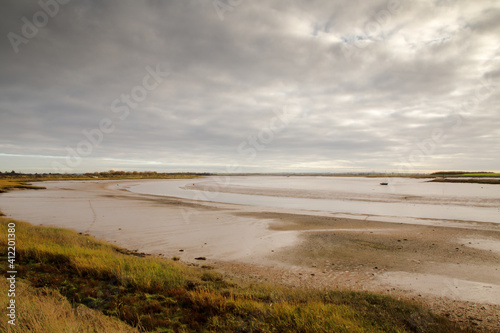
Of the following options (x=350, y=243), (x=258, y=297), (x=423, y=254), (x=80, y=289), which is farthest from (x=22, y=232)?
(x=423, y=254)

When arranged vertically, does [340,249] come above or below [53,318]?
below

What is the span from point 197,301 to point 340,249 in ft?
28.2

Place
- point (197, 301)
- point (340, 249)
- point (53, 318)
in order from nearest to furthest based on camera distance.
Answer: point (53, 318) → point (197, 301) → point (340, 249)

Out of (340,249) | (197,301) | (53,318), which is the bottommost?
(340,249)

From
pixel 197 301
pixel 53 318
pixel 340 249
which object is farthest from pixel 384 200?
pixel 53 318

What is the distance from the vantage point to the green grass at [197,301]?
5457 millimetres

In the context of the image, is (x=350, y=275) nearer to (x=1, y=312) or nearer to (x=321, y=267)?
(x=321, y=267)

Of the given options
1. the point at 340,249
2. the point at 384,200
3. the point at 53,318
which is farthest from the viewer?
the point at 384,200

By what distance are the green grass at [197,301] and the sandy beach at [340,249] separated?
1.60m

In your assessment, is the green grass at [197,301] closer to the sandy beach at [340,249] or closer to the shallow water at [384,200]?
the sandy beach at [340,249]

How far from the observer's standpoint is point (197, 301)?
21.3 ft

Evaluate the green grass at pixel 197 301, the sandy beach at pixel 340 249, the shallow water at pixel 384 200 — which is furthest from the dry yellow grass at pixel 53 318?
the shallow water at pixel 384 200

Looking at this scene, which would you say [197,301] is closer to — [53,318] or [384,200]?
[53,318]

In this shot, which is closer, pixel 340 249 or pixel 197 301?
pixel 197 301
